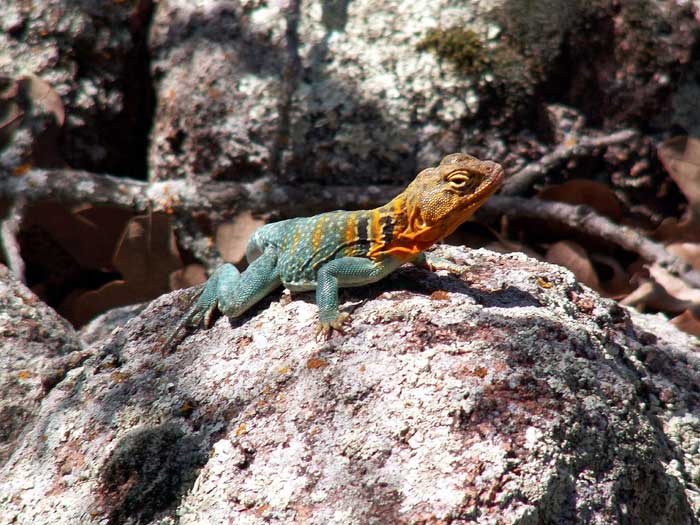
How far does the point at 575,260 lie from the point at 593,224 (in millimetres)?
263

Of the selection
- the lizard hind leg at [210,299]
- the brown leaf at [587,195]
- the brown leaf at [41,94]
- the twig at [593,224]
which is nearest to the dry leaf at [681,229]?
the twig at [593,224]

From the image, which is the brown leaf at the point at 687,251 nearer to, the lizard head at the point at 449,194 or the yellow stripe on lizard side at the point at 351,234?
the lizard head at the point at 449,194

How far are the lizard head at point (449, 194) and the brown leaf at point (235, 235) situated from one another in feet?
5.35

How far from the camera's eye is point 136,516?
2.52 metres

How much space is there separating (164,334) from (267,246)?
63 cm

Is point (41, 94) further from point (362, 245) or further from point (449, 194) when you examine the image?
point (449, 194)

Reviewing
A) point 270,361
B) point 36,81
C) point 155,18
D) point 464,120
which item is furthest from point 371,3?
point 270,361

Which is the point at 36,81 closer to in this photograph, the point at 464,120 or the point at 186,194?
the point at 186,194

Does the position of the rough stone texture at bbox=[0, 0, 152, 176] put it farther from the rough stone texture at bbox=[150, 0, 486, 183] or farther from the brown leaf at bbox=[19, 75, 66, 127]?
the rough stone texture at bbox=[150, 0, 486, 183]

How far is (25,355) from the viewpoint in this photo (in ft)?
11.4

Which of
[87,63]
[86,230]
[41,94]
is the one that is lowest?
[86,230]

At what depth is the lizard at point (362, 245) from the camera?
10.0ft

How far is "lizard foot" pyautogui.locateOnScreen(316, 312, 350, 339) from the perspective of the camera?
110 inches

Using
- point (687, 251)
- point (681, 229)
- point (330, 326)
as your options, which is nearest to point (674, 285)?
point (687, 251)
